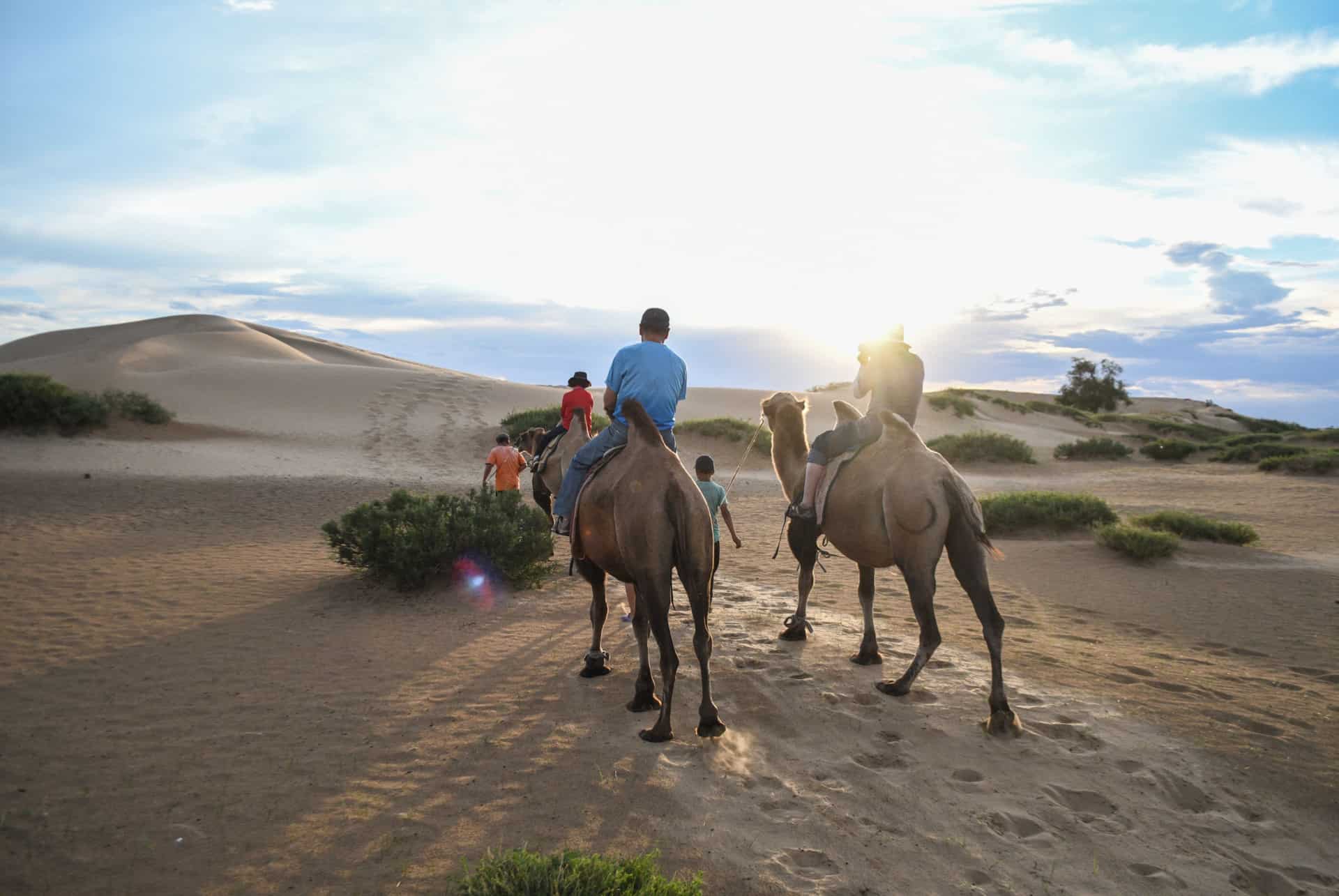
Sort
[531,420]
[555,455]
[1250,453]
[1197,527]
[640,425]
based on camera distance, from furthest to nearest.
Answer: [1250,453]
[531,420]
[1197,527]
[555,455]
[640,425]

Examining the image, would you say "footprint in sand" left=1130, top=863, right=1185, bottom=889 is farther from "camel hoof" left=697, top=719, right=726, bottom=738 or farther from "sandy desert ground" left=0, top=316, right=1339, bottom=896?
"camel hoof" left=697, top=719, right=726, bottom=738

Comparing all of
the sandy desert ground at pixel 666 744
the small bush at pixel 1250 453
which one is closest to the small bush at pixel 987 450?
the small bush at pixel 1250 453

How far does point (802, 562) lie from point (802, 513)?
28.0 inches

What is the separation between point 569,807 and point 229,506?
13.6 metres

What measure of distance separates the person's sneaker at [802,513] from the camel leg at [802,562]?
119 millimetres

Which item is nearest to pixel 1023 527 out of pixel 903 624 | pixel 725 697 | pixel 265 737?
pixel 903 624

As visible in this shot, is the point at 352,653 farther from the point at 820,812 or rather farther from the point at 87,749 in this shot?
the point at 820,812

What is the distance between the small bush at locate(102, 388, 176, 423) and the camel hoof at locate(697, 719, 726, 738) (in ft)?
80.8

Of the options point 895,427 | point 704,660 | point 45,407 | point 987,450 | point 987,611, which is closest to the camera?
point 704,660

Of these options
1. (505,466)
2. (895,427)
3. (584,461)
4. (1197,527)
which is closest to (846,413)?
(895,427)

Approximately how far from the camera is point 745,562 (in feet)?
37.5

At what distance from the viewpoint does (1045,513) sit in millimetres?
13273

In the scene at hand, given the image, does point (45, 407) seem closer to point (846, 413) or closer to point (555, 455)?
point (555, 455)

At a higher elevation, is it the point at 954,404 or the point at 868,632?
the point at 954,404
